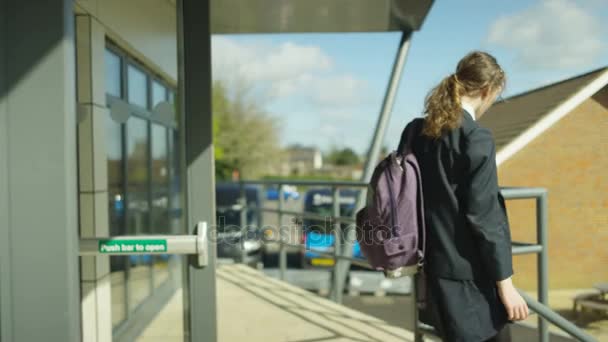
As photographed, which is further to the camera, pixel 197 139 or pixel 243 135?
pixel 243 135

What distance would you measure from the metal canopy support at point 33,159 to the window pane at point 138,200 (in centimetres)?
59

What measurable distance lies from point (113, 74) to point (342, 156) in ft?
139

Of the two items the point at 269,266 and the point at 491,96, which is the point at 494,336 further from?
the point at 269,266

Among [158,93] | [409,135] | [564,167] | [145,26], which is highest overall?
[145,26]

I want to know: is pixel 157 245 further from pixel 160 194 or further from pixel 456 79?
pixel 160 194

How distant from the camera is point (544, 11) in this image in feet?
8.96

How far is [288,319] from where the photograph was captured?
3.38 metres

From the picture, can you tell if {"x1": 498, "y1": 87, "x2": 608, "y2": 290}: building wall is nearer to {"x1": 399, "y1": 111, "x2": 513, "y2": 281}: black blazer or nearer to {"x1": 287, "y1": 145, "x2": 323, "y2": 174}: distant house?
{"x1": 399, "y1": 111, "x2": 513, "y2": 281}: black blazer

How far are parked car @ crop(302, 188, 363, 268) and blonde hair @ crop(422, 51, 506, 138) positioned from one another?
2411 millimetres

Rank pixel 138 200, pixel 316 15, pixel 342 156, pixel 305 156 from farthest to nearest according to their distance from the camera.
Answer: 1. pixel 305 156
2. pixel 342 156
3. pixel 316 15
4. pixel 138 200

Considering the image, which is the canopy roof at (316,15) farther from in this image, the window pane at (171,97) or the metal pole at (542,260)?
the metal pole at (542,260)

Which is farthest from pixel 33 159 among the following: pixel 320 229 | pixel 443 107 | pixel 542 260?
pixel 320 229

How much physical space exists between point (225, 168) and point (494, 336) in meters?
26.0

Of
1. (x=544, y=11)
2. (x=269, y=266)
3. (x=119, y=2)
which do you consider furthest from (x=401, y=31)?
(x=269, y=266)
